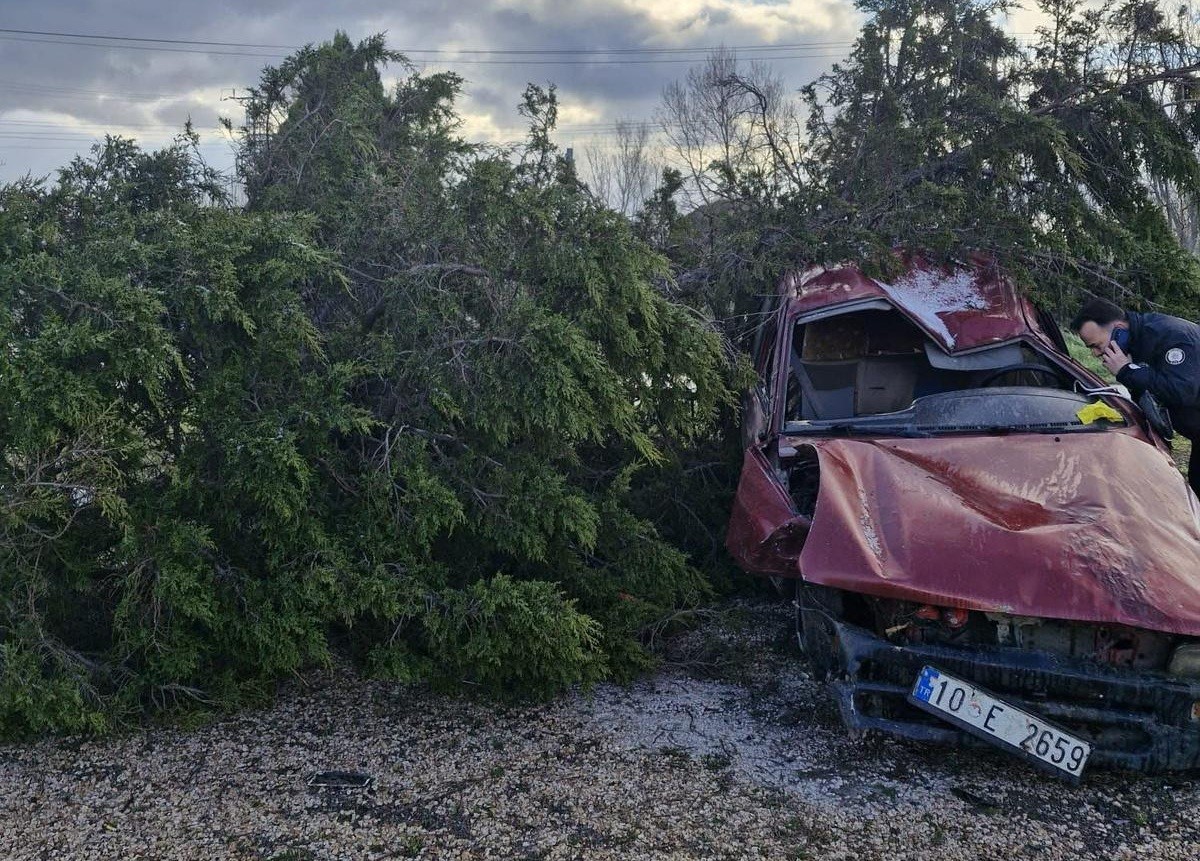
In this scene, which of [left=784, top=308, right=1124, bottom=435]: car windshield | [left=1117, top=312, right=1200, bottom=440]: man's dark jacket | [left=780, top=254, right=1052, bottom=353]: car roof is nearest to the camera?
[left=784, top=308, right=1124, bottom=435]: car windshield

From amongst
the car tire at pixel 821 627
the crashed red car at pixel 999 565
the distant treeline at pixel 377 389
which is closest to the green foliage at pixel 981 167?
the distant treeline at pixel 377 389

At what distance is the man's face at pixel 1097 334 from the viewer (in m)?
5.04

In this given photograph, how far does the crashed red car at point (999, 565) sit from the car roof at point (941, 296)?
51 centimetres

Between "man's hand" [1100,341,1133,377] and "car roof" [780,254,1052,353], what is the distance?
0.31 meters

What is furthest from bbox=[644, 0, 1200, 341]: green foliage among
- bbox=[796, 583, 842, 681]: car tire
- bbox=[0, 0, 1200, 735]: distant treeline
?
bbox=[796, 583, 842, 681]: car tire

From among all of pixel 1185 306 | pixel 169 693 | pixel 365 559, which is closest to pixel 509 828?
pixel 365 559

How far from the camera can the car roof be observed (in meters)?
5.21

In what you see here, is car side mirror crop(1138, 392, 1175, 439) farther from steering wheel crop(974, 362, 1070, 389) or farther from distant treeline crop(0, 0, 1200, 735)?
distant treeline crop(0, 0, 1200, 735)

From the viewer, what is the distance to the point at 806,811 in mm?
3299

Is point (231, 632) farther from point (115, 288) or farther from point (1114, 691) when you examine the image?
point (1114, 691)

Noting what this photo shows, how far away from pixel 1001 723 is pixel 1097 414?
178 cm

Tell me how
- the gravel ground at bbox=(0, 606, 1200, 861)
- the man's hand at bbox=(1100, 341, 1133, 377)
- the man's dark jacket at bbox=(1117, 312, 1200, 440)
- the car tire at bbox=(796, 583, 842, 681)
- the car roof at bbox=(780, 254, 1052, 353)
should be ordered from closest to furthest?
the gravel ground at bbox=(0, 606, 1200, 861) → the car tire at bbox=(796, 583, 842, 681) → the man's dark jacket at bbox=(1117, 312, 1200, 440) → the man's hand at bbox=(1100, 341, 1133, 377) → the car roof at bbox=(780, 254, 1052, 353)

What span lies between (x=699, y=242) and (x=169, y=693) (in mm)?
4037

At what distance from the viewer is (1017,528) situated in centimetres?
350
